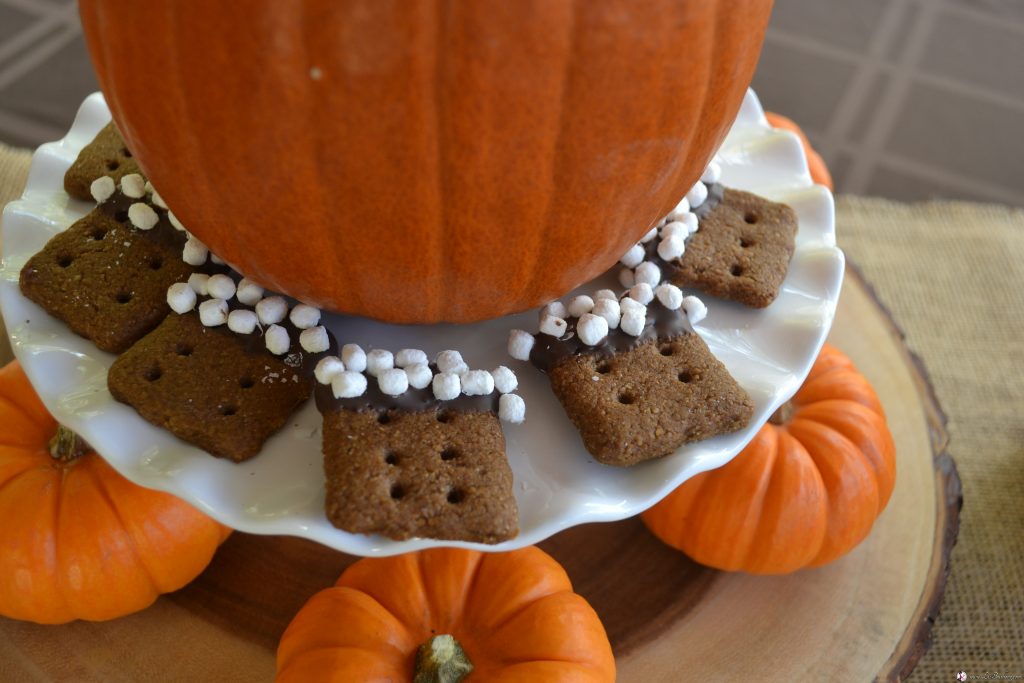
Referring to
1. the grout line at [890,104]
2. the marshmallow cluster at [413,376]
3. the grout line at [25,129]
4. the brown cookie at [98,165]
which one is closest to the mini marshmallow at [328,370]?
the marshmallow cluster at [413,376]

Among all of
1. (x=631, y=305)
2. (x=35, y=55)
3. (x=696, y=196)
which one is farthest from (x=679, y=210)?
(x=35, y=55)

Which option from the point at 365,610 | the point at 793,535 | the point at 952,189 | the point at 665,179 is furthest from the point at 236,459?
the point at 952,189

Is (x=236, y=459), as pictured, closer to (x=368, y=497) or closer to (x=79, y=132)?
(x=368, y=497)

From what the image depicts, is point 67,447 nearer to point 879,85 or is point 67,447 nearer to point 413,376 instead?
point 413,376

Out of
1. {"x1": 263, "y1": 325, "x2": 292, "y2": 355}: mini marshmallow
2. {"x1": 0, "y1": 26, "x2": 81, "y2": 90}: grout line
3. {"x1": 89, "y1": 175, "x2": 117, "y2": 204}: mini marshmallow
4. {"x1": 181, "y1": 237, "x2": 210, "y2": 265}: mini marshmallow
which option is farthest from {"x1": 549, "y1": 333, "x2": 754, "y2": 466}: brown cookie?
{"x1": 0, "y1": 26, "x2": 81, "y2": 90}: grout line

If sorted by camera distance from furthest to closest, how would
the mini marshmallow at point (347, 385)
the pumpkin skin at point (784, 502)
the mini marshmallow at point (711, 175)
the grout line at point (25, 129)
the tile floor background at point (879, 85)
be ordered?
the tile floor background at point (879, 85)
the grout line at point (25, 129)
the pumpkin skin at point (784, 502)
the mini marshmallow at point (711, 175)
the mini marshmallow at point (347, 385)

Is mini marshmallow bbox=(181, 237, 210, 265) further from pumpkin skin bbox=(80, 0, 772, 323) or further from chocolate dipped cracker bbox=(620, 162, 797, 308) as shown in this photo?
chocolate dipped cracker bbox=(620, 162, 797, 308)

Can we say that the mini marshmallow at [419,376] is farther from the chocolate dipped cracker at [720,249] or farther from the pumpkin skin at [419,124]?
the chocolate dipped cracker at [720,249]
